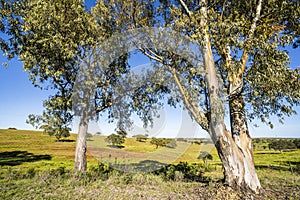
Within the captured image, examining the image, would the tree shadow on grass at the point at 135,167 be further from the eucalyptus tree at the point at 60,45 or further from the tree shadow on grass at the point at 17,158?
the tree shadow on grass at the point at 17,158

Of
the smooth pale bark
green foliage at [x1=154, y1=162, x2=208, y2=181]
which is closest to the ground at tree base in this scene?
the smooth pale bark

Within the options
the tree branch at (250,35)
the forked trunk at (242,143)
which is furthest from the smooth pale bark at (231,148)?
the tree branch at (250,35)

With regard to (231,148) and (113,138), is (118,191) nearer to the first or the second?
(231,148)

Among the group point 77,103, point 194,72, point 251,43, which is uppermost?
point 251,43

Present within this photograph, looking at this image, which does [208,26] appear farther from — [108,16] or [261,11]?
[108,16]

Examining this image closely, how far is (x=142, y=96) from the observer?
17359mm

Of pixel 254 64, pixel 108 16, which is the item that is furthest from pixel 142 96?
pixel 254 64

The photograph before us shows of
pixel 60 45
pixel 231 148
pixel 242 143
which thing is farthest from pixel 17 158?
pixel 242 143

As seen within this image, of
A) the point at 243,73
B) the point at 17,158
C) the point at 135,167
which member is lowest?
the point at 17,158

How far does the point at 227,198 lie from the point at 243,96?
5410 millimetres

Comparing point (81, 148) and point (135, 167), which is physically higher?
point (81, 148)

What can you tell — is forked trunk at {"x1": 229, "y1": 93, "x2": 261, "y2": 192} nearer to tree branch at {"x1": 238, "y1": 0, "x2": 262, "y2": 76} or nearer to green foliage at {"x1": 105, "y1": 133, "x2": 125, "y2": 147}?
tree branch at {"x1": 238, "y1": 0, "x2": 262, "y2": 76}

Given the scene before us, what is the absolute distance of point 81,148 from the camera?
15.4 meters

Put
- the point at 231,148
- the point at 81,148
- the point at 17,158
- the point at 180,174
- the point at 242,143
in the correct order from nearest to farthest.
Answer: the point at 231,148 → the point at 242,143 → the point at 180,174 → the point at 81,148 → the point at 17,158
